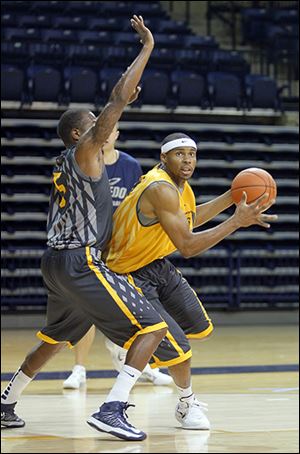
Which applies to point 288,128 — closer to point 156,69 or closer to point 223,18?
point 156,69

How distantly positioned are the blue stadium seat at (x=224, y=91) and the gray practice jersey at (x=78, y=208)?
8735 millimetres

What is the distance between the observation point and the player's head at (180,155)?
4758mm

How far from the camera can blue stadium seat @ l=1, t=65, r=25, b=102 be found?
12.4 meters

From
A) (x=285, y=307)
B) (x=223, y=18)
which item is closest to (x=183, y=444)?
(x=285, y=307)

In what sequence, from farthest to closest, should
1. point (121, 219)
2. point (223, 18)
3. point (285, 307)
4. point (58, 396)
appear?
point (223, 18), point (285, 307), point (58, 396), point (121, 219)

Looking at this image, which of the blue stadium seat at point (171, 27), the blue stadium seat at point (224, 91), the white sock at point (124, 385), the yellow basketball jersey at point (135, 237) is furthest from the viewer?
the blue stadium seat at point (171, 27)

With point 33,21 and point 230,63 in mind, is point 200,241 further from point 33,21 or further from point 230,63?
point 33,21

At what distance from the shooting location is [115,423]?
433 cm

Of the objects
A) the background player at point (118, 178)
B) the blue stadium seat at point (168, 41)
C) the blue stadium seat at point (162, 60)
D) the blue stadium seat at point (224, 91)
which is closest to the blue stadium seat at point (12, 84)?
the blue stadium seat at point (162, 60)

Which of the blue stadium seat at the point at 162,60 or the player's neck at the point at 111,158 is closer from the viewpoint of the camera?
the player's neck at the point at 111,158

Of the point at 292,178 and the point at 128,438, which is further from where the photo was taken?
the point at 292,178

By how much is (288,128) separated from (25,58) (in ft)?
11.8

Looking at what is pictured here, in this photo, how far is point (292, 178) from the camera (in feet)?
42.8

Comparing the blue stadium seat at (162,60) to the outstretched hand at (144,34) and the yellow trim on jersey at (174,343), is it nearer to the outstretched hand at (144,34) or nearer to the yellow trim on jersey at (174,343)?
the outstretched hand at (144,34)
